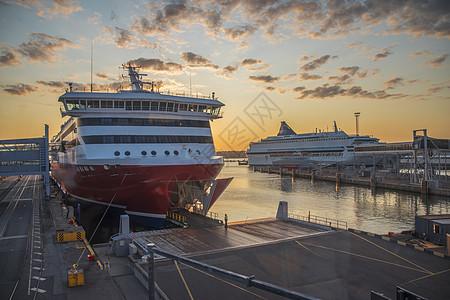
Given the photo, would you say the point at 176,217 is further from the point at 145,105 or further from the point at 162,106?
the point at 145,105

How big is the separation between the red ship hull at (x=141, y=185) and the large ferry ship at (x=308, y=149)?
84120 mm

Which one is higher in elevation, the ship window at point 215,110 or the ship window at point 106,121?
the ship window at point 215,110

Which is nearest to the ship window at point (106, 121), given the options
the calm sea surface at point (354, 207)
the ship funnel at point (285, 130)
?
the calm sea surface at point (354, 207)

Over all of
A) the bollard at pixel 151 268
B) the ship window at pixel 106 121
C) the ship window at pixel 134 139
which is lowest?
the bollard at pixel 151 268

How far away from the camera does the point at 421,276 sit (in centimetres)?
1047

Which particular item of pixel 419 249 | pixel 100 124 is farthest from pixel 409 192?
pixel 100 124

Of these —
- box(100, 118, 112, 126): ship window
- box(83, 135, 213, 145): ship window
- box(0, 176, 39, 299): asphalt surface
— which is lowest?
box(0, 176, 39, 299): asphalt surface

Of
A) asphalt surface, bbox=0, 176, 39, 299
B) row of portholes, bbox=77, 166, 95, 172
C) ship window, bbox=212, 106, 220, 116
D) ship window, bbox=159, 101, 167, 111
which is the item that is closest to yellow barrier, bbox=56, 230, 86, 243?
asphalt surface, bbox=0, 176, 39, 299

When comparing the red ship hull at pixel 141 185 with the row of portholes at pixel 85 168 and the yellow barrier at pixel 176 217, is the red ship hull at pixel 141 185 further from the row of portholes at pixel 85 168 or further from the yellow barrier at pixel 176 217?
the yellow barrier at pixel 176 217

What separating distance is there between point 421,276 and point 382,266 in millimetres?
1276

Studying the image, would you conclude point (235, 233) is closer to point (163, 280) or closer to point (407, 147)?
→ point (163, 280)

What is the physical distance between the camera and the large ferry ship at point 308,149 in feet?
317

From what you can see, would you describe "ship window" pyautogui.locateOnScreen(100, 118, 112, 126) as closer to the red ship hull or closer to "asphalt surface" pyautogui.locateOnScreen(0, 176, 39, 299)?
the red ship hull

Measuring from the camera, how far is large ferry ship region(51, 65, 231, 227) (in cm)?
1944
